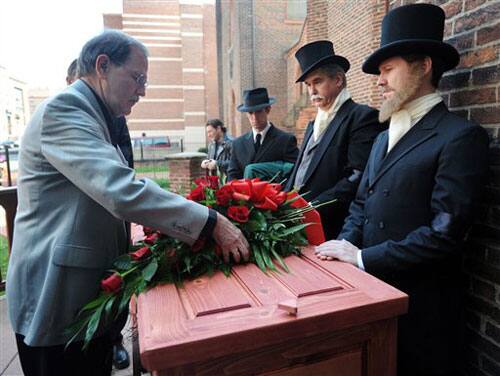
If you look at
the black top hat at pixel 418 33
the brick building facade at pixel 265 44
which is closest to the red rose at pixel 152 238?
the black top hat at pixel 418 33

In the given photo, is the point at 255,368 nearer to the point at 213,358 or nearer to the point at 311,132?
the point at 213,358

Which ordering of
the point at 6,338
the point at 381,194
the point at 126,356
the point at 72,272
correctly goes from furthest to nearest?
the point at 6,338, the point at 126,356, the point at 381,194, the point at 72,272

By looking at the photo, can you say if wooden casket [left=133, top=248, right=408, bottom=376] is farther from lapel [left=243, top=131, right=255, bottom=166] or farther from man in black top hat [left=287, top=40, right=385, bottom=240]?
lapel [left=243, top=131, right=255, bottom=166]

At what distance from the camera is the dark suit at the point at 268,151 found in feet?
11.5

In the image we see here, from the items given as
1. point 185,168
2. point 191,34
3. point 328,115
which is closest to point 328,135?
point 328,115

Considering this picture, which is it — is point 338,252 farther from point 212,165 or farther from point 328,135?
point 212,165

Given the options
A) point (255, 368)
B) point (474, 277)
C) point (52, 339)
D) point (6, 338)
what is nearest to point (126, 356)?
point (6, 338)

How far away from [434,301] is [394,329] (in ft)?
1.60

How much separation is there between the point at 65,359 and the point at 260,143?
257 cm

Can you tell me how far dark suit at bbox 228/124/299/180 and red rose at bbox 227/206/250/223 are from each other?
2.12m

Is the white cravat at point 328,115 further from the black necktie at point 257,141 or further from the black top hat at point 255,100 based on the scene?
Result: the black top hat at point 255,100

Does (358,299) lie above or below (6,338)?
above

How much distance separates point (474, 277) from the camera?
5.72ft

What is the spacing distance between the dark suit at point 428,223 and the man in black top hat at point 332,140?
0.49 meters
